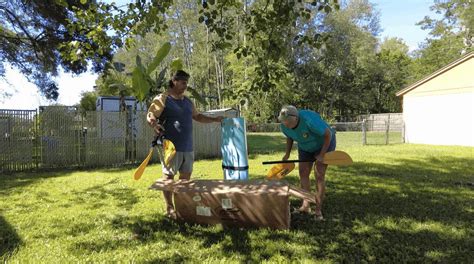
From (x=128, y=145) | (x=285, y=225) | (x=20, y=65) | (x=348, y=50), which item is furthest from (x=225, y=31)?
(x=348, y=50)

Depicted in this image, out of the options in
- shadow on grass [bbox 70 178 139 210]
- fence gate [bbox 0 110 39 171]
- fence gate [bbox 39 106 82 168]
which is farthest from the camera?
fence gate [bbox 39 106 82 168]

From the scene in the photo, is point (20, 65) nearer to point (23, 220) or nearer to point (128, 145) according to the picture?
point (128, 145)

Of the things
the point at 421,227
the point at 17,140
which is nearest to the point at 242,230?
the point at 421,227

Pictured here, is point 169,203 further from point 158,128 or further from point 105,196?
point 105,196

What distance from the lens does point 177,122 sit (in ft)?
13.8

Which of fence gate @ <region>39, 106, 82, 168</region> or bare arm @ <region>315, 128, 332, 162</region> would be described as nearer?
bare arm @ <region>315, 128, 332, 162</region>

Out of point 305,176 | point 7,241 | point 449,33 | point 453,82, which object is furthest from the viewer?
point 449,33

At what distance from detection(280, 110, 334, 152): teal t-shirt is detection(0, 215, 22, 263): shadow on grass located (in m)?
3.21

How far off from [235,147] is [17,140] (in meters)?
7.25

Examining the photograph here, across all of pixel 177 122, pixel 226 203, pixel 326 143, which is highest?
pixel 177 122

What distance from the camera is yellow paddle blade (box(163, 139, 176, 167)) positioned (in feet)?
13.4

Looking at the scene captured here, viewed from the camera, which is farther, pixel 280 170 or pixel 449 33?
pixel 449 33

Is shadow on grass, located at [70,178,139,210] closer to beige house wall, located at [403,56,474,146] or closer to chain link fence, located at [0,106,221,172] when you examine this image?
chain link fence, located at [0,106,221,172]

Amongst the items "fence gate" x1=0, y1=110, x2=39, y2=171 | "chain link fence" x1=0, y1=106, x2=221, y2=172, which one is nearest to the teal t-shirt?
"chain link fence" x1=0, y1=106, x2=221, y2=172
